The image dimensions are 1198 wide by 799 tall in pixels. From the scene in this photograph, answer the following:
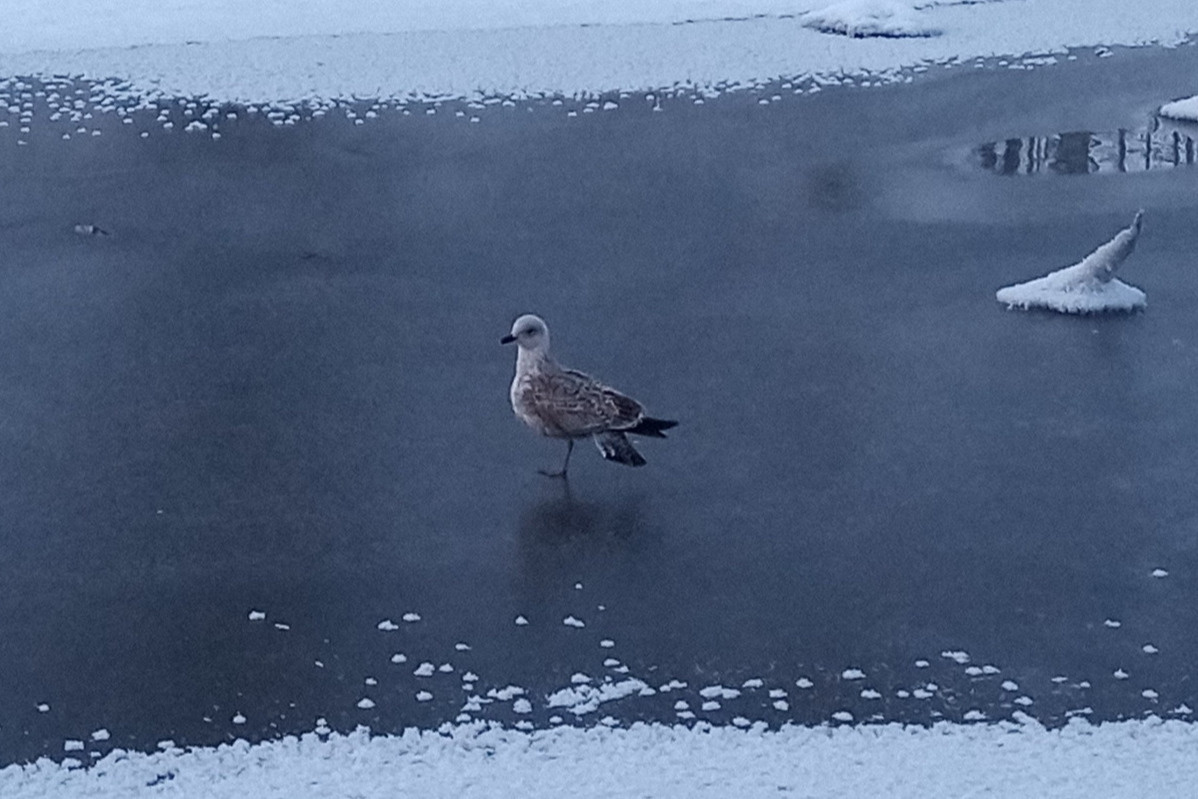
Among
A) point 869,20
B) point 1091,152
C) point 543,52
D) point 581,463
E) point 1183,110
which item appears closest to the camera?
point 581,463

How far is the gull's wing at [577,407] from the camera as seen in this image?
24.4 feet

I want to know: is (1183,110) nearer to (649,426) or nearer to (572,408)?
(649,426)

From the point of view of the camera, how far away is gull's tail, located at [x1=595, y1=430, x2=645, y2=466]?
749 cm

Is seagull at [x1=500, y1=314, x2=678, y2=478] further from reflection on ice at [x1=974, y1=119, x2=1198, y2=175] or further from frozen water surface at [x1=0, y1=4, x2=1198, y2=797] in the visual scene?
reflection on ice at [x1=974, y1=119, x2=1198, y2=175]

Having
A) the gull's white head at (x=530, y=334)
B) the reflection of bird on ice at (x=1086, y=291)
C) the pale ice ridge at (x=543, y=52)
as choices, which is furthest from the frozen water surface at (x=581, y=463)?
the pale ice ridge at (x=543, y=52)

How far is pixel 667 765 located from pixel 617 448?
2.19 metres

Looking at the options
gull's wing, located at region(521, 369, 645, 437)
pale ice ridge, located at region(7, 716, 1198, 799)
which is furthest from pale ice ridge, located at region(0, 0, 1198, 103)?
pale ice ridge, located at region(7, 716, 1198, 799)

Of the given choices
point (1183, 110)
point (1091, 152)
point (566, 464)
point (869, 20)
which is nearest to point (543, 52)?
point (869, 20)

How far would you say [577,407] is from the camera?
292 inches

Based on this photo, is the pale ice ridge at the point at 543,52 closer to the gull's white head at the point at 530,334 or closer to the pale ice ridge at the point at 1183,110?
the pale ice ridge at the point at 1183,110

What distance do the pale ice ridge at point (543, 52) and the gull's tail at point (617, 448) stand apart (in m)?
6.70

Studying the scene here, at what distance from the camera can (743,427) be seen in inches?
315

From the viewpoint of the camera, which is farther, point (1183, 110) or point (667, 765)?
point (1183, 110)

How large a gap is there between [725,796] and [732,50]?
10.8 meters
